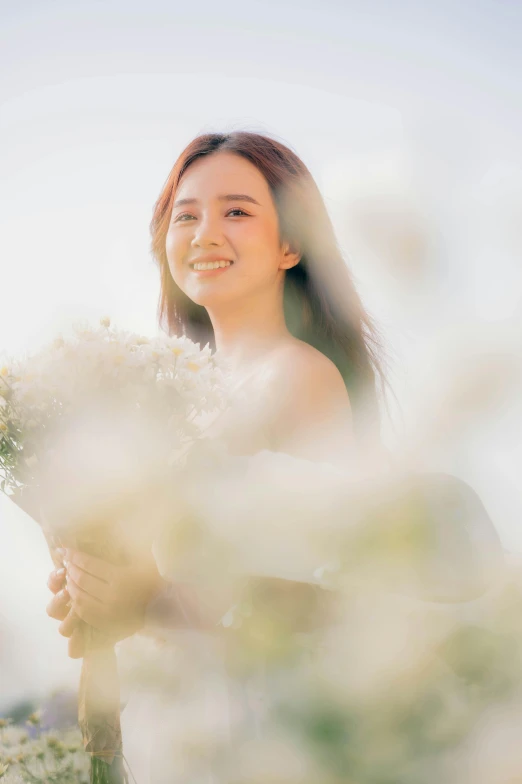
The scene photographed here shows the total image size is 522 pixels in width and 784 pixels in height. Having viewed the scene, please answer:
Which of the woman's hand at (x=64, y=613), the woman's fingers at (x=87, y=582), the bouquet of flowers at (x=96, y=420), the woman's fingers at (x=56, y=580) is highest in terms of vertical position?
the bouquet of flowers at (x=96, y=420)

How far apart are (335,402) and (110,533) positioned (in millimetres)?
620

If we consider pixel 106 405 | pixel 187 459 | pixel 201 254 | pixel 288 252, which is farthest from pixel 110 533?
pixel 288 252

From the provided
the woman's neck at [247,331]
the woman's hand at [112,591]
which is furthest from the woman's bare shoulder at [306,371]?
the woman's hand at [112,591]

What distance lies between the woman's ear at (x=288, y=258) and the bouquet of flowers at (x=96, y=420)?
711mm

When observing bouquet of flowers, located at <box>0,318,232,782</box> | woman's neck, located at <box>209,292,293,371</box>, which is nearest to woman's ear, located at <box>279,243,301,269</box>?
woman's neck, located at <box>209,292,293,371</box>

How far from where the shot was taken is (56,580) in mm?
1780

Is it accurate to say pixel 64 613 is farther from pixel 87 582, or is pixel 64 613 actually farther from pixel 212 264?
pixel 212 264

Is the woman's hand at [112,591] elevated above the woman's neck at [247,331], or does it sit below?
below

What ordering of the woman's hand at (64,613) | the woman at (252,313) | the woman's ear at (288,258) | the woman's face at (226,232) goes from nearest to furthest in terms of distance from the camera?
the woman at (252,313)
the woman's hand at (64,613)
the woman's face at (226,232)
the woman's ear at (288,258)

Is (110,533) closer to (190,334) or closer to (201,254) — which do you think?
(201,254)

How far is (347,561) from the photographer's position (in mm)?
398

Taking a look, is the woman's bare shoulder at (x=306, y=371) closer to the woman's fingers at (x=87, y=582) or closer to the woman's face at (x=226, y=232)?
the woman's face at (x=226, y=232)

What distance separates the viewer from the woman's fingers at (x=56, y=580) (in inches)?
69.6

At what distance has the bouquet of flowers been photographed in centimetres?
140
